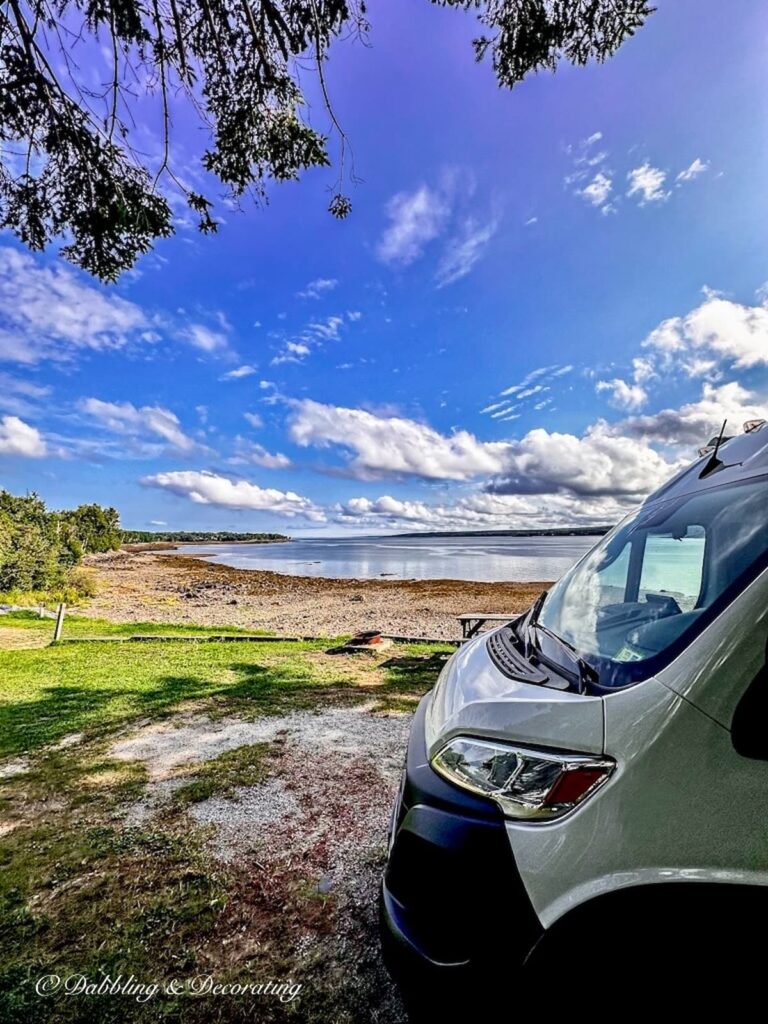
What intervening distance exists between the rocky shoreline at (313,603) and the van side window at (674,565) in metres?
13.1

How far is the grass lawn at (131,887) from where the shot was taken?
196 centimetres

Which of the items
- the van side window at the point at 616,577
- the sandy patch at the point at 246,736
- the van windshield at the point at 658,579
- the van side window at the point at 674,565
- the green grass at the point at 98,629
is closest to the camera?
the van windshield at the point at 658,579

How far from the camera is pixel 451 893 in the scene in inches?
55.9

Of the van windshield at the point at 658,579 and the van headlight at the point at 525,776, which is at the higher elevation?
the van windshield at the point at 658,579

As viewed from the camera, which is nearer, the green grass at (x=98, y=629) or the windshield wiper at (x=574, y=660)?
the windshield wiper at (x=574, y=660)

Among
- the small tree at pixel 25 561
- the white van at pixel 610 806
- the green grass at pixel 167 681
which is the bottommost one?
the green grass at pixel 167 681

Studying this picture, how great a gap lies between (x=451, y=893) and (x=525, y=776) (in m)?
0.42

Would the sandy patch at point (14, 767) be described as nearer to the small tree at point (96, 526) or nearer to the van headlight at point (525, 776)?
the van headlight at point (525, 776)

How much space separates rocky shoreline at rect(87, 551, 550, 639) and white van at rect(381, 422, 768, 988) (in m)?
14.0

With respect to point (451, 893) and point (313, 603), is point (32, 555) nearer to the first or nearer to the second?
point (313, 603)

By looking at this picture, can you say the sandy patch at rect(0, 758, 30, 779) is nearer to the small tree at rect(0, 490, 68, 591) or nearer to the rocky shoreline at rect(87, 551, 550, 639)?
the rocky shoreline at rect(87, 551, 550, 639)

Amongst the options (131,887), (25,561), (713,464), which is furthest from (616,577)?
(25,561)

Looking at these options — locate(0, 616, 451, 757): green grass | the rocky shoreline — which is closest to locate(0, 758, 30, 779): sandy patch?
locate(0, 616, 451, 757): green grass

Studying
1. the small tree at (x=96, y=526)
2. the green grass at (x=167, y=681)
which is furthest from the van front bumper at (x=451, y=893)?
the small tree at (x=96, y=526)
